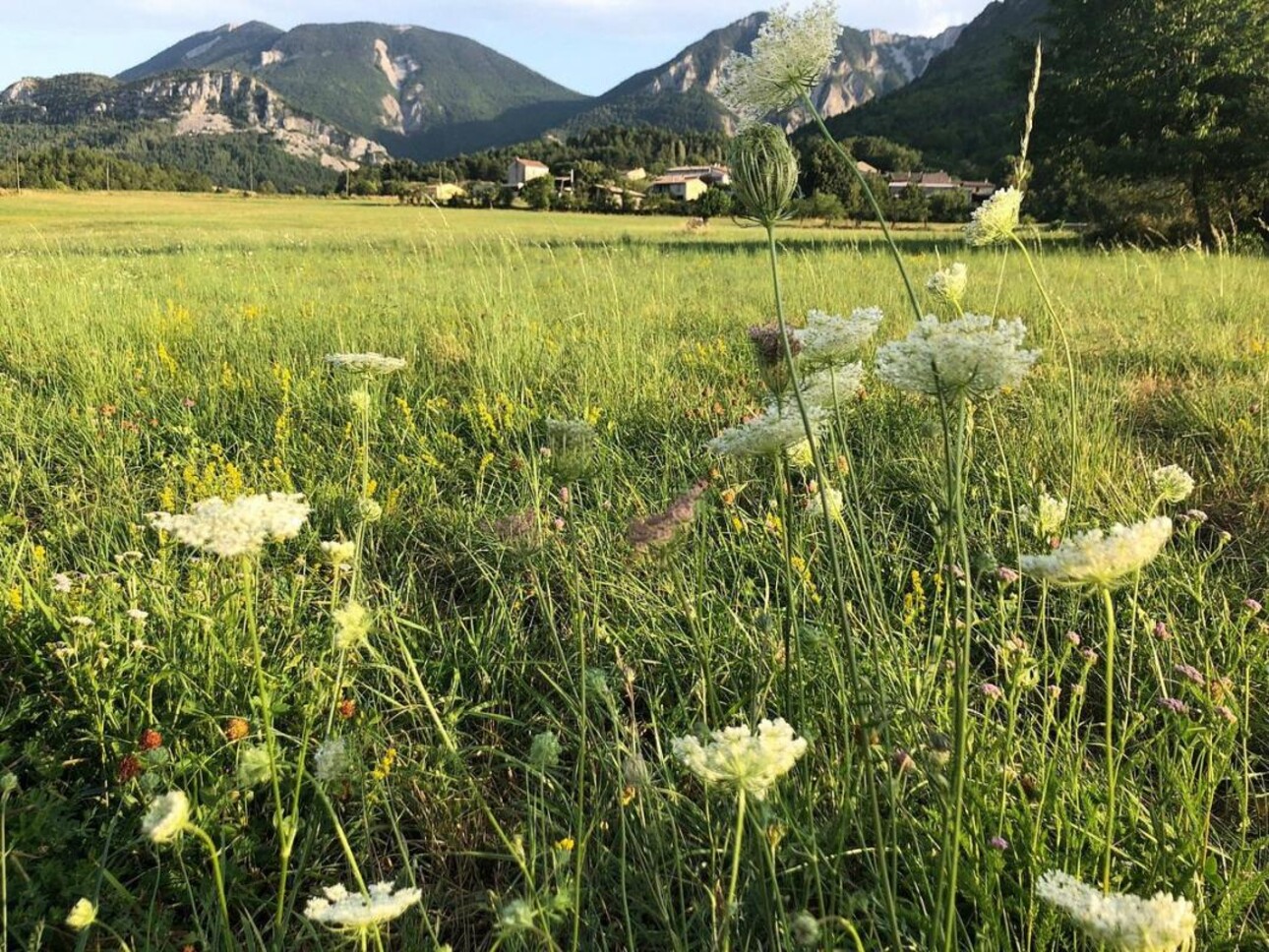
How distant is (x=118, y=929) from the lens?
1.43m

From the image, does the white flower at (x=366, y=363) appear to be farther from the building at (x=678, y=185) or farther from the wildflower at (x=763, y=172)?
the building at (x=678, y=185)

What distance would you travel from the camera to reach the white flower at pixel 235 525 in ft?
3.59

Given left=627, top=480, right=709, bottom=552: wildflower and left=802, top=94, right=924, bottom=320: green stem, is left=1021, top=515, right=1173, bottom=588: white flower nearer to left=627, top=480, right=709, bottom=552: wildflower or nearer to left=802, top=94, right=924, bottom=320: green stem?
A: left=802, top=94, right=924, bottom=320: green stem

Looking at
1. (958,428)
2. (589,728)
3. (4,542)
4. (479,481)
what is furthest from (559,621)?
(4,542)

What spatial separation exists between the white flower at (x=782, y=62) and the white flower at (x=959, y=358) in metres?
0.63

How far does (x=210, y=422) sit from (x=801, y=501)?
281 centimetres

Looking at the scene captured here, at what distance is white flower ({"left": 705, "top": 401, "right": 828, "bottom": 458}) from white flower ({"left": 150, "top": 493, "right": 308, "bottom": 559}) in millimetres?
756

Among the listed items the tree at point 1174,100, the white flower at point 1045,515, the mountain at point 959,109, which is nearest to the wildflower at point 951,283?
the white flower at point 1045,515

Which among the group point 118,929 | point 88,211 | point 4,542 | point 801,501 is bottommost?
point 118,929

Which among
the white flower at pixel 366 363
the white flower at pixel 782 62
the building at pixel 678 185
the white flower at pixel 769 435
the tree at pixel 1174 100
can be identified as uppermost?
the building at pixel 678 185

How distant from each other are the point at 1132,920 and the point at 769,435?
2.75 feet

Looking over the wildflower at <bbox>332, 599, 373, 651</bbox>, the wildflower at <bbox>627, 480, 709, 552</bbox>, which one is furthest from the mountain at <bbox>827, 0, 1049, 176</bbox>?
the wildflower at <bbox>332, 599, 373, 651</bbox>

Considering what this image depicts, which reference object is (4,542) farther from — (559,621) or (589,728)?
(589,728)

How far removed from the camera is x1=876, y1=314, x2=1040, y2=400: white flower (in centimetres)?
108
